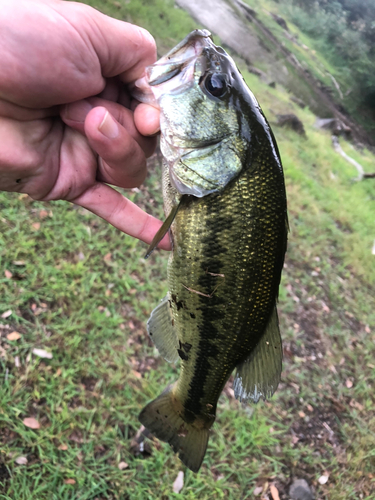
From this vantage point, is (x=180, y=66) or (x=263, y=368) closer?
(x=180, y=66)

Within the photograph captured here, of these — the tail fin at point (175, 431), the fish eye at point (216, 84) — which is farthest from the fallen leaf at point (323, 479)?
the fish eye at point (216, 84)

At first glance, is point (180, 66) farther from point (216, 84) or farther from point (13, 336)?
point (13, 336)

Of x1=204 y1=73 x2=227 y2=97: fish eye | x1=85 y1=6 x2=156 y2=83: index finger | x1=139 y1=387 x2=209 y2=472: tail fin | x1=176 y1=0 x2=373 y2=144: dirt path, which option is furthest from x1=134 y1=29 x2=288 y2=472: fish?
x1=176 y1=0 x2=373 y2=144: dirt path

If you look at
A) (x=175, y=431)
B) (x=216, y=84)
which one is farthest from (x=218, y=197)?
(x=175, y=431)

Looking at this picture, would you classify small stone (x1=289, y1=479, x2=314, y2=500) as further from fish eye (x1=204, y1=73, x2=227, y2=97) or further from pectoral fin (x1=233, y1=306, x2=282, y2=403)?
fish eye (x1=204, y1=73, x2=227, y2=97)

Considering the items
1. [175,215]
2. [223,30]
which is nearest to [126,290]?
[175,215]

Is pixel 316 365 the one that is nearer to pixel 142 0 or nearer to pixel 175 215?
pixel 175 215

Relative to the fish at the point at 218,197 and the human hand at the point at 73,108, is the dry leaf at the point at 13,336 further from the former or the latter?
the fish at the point at 218,197

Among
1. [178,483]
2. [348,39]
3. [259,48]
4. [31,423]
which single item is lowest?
[31,423]
